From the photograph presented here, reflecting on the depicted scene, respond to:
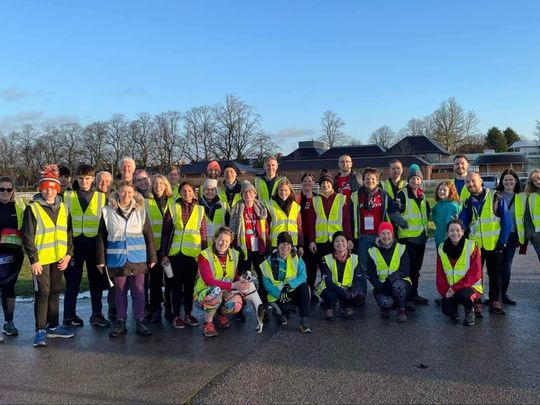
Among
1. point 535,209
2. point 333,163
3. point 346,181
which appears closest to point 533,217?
point 535,209

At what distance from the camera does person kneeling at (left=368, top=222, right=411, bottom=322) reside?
6055mm

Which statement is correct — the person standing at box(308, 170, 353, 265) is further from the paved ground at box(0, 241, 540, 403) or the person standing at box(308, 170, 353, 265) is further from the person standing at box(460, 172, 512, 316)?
the person standing at box(460, 172, 512, 316)

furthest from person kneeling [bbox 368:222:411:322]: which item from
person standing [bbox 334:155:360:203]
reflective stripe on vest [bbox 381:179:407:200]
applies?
person standing [bbox 334:155:360:203]

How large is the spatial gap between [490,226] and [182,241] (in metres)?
4.06

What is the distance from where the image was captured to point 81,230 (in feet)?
19.5

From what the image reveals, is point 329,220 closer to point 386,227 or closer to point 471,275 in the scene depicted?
point 386,227

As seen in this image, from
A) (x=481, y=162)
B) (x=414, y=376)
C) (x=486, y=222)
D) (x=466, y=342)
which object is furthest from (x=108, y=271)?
(x=481, y=162)

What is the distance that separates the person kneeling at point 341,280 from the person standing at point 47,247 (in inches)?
125

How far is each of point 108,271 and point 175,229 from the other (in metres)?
0.95

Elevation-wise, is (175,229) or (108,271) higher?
(175,229)

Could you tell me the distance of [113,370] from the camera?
452 cm

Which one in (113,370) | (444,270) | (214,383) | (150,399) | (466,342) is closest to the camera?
(150,399)

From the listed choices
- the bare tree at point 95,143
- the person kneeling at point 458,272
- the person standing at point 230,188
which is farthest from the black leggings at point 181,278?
the bare tree at point 95,143

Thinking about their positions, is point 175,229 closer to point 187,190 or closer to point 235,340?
point 187,190
